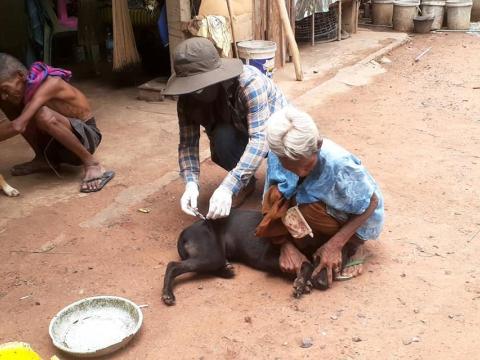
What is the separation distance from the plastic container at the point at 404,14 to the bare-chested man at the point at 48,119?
6558 millimetres

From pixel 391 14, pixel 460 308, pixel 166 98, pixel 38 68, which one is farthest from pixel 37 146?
pixel 391 14

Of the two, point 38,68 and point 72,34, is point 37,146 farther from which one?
point 72,34

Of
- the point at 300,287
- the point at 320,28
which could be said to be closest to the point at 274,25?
the point at 320,28

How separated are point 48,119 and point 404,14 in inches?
275

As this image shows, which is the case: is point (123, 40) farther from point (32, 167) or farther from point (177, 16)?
point (32, 167)

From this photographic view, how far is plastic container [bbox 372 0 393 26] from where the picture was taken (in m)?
9.58

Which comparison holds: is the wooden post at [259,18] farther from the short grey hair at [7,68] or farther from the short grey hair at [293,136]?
the short grey hair at [293,136]

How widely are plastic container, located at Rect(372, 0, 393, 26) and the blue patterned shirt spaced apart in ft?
25.3

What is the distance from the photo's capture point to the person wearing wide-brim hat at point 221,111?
2.88m

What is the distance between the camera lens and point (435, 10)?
916cm

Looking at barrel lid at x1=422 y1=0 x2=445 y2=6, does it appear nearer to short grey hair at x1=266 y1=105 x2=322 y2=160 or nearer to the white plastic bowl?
short grey hair at x1=266 y1=105 x2=322 y2=160

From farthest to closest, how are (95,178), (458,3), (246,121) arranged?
(458,3), (95,178), (246,121)

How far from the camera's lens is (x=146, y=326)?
8.35 ft

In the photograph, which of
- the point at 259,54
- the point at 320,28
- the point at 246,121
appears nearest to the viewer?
the point at 246,121
